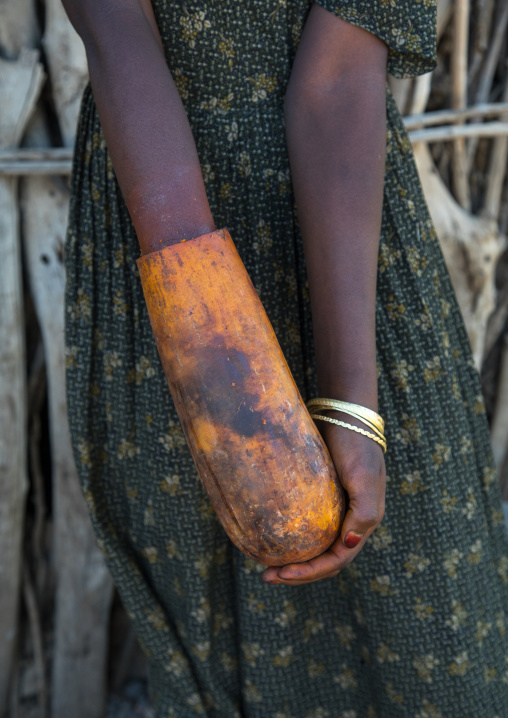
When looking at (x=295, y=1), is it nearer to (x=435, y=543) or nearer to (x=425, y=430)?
(x=425, y=430)

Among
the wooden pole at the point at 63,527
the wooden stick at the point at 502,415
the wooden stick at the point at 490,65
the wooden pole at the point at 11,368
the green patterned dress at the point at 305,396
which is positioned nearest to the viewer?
the green patterned dress at the point at 305,396

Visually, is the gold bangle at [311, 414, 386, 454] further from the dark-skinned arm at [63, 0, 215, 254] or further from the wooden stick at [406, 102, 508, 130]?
the wooden stick at [406, 102, 508, 130]

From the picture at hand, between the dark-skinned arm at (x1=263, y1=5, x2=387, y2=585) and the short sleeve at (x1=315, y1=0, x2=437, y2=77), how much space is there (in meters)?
0.01

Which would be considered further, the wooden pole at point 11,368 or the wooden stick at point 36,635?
the wooden stick at point 36,635

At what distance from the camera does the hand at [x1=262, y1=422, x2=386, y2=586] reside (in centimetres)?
73

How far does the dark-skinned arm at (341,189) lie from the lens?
0.80 metres

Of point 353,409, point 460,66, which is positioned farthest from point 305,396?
point 460,66

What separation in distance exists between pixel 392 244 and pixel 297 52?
30 cm

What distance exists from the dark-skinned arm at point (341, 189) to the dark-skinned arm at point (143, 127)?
7.3 inches

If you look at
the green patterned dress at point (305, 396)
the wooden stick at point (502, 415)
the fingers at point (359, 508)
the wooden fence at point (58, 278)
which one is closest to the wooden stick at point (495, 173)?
the wooden fence at point (58, 278)

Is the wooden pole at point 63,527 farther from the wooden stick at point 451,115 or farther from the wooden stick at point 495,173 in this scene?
the wooden stick at point 495,173

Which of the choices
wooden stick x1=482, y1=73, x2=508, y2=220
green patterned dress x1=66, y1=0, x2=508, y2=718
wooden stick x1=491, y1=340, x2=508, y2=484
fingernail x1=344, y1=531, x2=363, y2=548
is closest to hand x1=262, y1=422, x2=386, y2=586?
fingernail x1=344, y1=531, x2=363, y2=548

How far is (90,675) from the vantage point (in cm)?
169

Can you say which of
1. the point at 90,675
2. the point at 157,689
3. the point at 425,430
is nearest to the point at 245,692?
the point at 157,689
